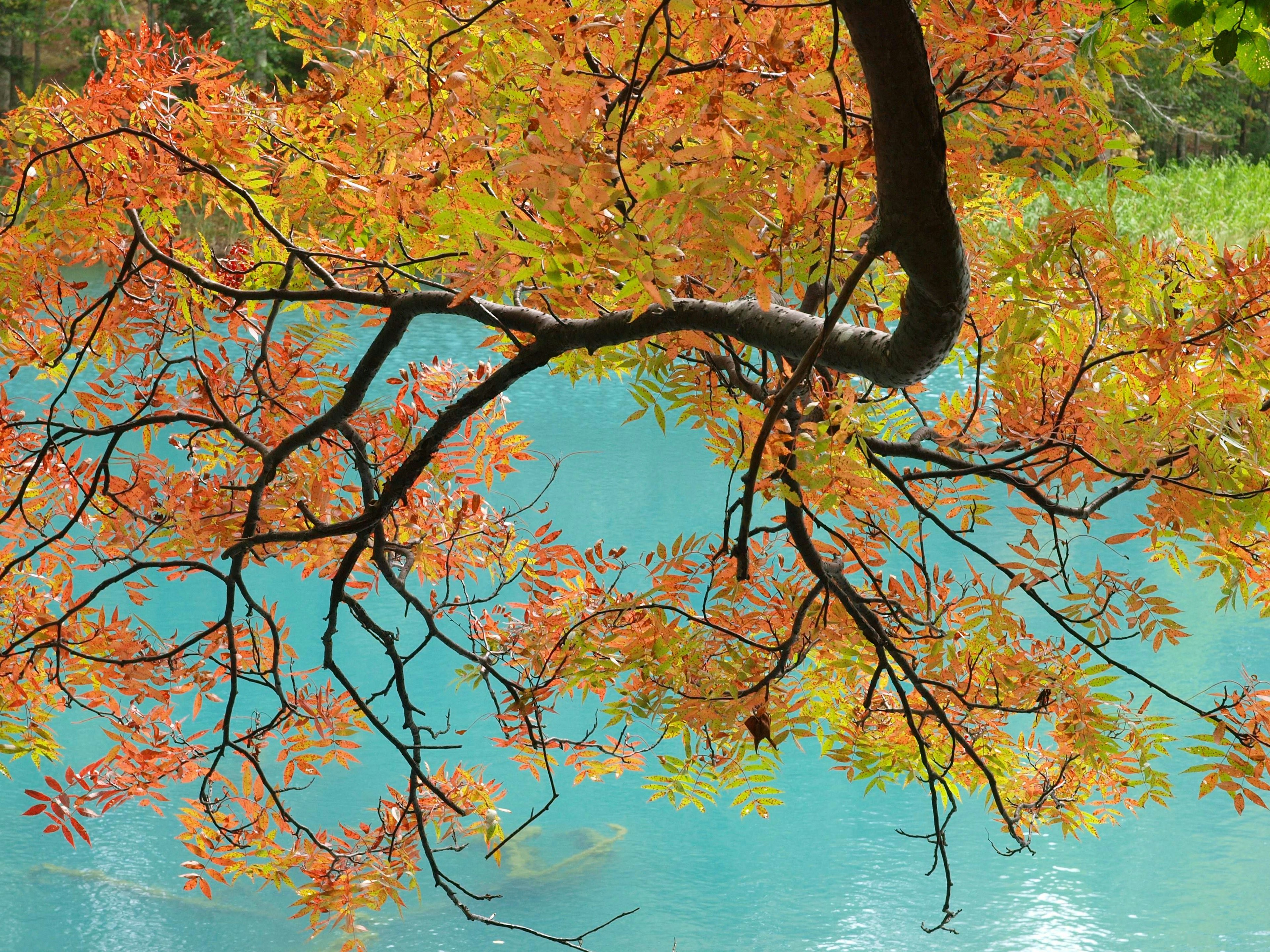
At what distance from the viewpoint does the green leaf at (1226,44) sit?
836 mm

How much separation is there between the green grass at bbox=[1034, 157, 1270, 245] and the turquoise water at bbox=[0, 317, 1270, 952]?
5.25 metres

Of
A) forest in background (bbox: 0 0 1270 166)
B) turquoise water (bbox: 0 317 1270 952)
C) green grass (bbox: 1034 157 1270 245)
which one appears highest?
forest in background (bbox: 0 0 1270 166)

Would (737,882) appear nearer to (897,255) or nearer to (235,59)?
(897,255)

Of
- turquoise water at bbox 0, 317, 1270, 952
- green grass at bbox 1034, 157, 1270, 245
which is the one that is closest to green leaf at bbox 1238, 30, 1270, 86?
turquoise water at bbox 0, 317, 1270, 952

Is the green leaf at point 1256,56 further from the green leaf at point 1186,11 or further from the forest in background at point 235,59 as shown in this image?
the forest in background at point 235,59

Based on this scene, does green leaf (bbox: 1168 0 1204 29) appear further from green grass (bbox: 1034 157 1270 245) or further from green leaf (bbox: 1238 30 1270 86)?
green grass (bbox: 1034 157 1270 245)

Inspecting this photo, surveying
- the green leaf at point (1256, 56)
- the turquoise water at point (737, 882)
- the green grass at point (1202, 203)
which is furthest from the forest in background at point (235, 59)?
the green leaf at point (1256, 56)

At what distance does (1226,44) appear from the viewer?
84 centimetres

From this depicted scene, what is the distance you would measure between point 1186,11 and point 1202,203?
11.4 metres

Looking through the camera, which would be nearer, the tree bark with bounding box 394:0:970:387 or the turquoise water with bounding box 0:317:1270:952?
the tree bark with bounding box 394:0:970:387

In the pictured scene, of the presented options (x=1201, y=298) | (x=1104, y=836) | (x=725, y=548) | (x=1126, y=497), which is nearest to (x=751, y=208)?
(x=725, y=548)

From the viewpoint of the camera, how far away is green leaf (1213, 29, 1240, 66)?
2.74 ft

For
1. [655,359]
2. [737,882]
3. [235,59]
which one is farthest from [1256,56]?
[235,59]

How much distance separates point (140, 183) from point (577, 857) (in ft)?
11.5
